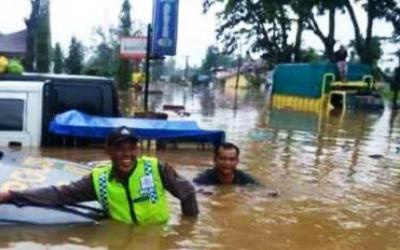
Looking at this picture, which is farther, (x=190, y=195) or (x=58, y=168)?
(x=58, y=168)

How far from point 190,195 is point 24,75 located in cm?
674

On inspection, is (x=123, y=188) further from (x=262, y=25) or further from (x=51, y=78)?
(x=262, y=25)

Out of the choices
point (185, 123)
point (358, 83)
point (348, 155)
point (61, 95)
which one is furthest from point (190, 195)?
point (358, 83)

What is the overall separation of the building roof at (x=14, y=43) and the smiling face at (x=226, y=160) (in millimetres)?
30570

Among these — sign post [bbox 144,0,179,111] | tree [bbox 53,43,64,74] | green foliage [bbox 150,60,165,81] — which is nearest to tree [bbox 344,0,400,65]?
green foliage [bbox 150,60,165,81]

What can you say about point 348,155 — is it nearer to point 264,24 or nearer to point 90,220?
point 90,220

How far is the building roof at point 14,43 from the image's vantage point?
38987 mm

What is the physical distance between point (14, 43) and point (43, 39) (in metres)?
5.36

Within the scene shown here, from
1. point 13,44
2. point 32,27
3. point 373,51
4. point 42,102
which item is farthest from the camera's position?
point 373,51

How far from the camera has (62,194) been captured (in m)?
6.12

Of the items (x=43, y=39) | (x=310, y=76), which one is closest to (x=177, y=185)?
(x=310, y=76)

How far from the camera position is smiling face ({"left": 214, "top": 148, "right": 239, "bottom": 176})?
852cm

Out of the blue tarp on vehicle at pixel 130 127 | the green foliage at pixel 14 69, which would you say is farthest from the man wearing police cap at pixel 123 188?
the green foliage at pixel 14 69

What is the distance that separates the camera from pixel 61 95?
1203 centimetres
